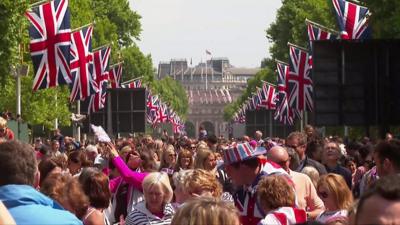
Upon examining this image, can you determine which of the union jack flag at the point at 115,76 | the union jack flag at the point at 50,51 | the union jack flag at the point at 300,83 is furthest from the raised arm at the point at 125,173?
the union jack flag at the point at 115,76

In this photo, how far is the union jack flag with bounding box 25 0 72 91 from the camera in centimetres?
3231

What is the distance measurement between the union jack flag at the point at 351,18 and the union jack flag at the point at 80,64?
7225 millimetres

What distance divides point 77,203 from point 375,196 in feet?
14.2

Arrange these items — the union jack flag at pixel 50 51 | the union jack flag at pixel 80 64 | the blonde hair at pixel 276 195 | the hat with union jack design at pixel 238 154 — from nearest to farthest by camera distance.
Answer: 1. the blonde hair at pixel 276 195
2. the hat with union jack design at pixel 238 154
3. the union jack flag at pixel 50 51
4. the union jack flag at pixel 80 64

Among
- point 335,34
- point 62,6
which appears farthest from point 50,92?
point 62,6

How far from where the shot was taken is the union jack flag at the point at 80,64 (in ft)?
128

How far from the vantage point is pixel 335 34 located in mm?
43875

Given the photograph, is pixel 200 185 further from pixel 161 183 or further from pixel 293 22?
pixel 293 22

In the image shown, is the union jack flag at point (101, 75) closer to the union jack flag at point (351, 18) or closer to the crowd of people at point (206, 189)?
the union jack flag at point (351, 18)

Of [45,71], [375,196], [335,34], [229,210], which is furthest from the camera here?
[335,34]

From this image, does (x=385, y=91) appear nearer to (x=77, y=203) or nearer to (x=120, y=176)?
(x=120, y=176)

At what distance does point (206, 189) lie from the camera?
937 cm

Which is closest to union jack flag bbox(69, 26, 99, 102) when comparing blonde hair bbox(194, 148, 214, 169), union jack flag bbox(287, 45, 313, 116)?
union jack flag bbox(287, 45, 313, 116)

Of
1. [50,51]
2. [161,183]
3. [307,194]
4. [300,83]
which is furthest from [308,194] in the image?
[300,83]
